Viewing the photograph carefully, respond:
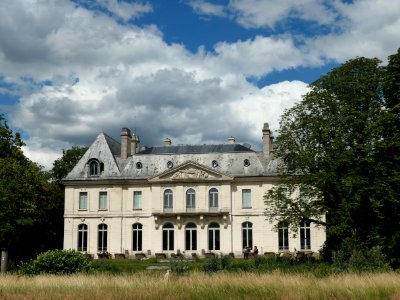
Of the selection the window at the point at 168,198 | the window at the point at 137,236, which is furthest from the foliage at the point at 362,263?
the window at the point at 137,236

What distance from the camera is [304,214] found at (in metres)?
31.4

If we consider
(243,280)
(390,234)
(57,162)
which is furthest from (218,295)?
(57,162)

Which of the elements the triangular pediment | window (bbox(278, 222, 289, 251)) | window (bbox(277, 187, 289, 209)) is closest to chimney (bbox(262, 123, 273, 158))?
the triangular pediment

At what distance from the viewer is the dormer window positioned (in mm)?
48375

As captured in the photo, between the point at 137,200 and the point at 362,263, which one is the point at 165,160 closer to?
the point at 137,200

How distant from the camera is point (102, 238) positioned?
4731 centimetres

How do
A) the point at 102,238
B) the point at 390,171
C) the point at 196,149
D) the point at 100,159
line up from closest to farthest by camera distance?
1. the point at 390,171
2. the point at 102,238
3. the point at 100,159
4. the point at 196,149

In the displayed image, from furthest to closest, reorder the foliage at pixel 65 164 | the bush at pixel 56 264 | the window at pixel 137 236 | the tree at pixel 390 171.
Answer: the foliage at pixel 65 164 → the window at pixel 137 236 → the tree at pixel 390 171 → the bush at pixel 56 264

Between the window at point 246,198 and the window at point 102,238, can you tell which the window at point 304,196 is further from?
the window at point 102,238

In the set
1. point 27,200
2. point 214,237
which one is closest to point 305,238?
point 214,237

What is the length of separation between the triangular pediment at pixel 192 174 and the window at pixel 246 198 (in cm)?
177

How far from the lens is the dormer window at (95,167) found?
4838 cm

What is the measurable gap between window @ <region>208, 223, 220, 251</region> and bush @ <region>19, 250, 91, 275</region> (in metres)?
25.9

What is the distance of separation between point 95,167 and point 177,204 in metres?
7.88
